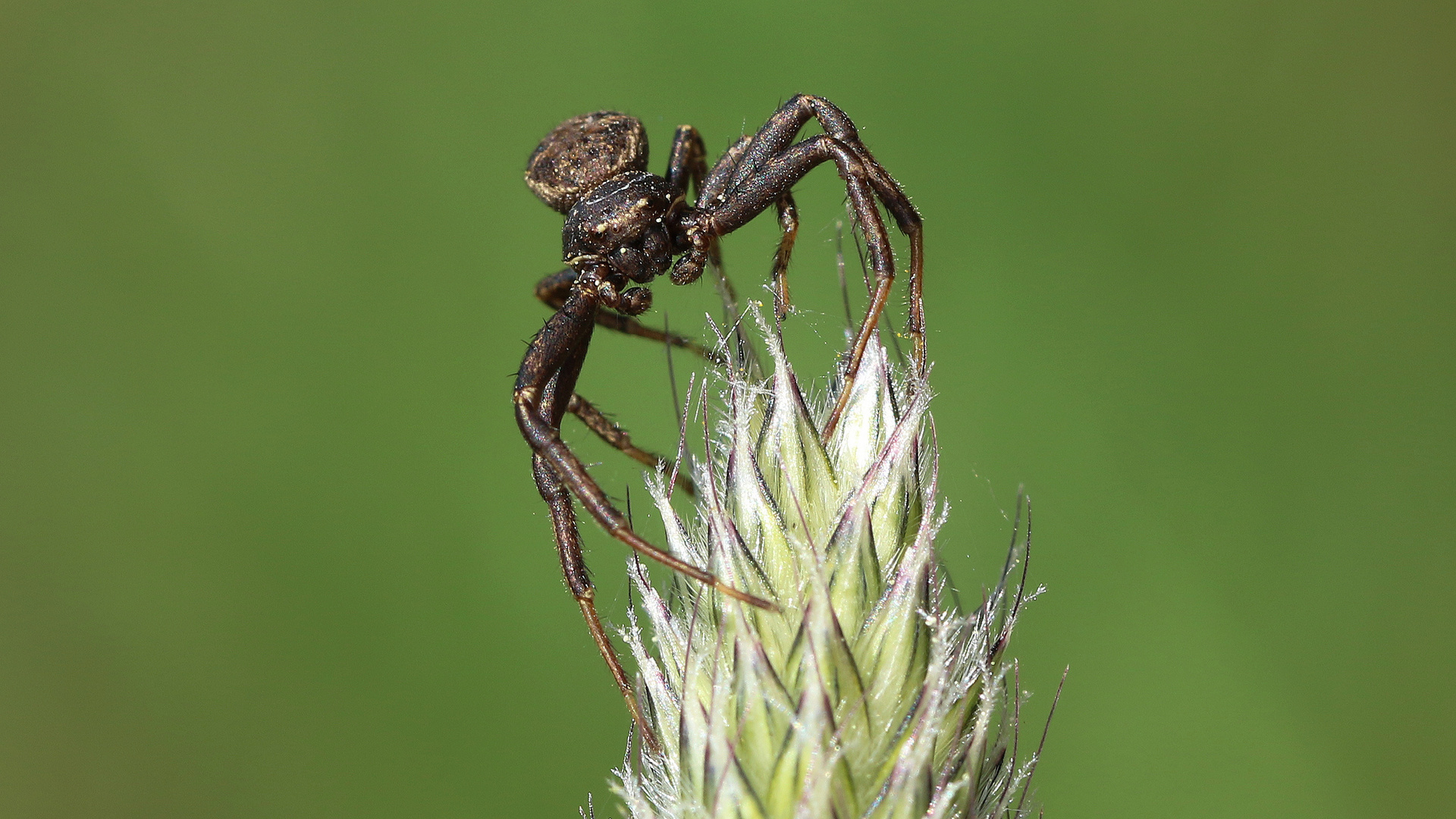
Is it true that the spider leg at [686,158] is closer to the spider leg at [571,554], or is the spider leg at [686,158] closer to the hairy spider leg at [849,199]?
the hairy spider leg at [849,199]

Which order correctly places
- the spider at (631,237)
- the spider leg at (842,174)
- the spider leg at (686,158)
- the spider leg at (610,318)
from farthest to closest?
the spider leg at (686,158)
the spider leg at (610,318)
the spider at (631,237)
the spider leg at (842,174)

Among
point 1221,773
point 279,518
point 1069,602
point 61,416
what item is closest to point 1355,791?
point 1221,773

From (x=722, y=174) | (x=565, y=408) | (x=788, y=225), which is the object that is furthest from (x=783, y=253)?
(x=565, y=408)

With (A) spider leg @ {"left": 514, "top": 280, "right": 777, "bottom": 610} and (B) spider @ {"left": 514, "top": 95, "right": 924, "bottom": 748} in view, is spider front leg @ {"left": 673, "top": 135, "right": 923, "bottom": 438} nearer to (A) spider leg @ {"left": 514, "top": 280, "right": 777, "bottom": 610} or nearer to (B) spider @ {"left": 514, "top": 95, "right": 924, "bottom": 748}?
(B) spider @ {"left": 514, "top": 95, "right": 924, "bottom": 748}

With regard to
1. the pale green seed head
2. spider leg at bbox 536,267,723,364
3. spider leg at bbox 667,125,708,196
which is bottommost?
the pale green seed head

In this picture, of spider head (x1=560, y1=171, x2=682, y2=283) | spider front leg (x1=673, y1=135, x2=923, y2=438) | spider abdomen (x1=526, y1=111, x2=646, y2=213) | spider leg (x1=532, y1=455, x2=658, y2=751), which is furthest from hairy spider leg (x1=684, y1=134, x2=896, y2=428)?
spider leg (x1=532, y1=455, x2=658, y2=751)

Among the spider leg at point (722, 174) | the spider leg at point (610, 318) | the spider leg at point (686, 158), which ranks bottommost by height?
the spider leg at point (610, 318)

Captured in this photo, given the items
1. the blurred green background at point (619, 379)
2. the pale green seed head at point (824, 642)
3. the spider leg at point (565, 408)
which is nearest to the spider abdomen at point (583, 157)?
the spider leg at point (565, 408)

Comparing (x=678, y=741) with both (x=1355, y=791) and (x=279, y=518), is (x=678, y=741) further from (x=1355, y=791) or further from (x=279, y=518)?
(x=279, y=518)
